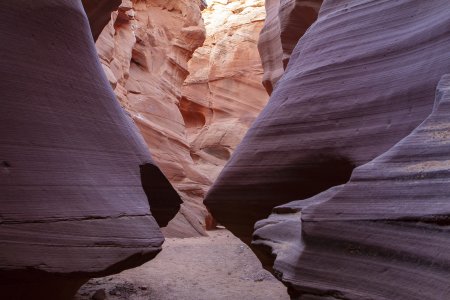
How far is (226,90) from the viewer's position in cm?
2573

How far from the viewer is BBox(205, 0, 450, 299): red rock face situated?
306 centimetres

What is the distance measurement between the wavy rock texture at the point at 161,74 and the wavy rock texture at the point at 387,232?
1065 cm

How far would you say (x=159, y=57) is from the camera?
63.0 ft

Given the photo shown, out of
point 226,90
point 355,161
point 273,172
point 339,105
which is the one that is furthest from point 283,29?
point 226,90

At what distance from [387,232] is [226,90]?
22.9 meters

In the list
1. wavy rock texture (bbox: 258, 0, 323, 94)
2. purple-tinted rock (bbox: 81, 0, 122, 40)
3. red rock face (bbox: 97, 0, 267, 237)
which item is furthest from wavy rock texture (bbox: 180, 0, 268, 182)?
purple-tinted rock (bbox: 81, 0, 122, 40)

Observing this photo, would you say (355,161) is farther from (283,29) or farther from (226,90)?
(226,90)

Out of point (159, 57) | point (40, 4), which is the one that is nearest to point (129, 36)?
point (159, 57)

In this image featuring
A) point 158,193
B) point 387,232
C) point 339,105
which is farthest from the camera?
point 158,193

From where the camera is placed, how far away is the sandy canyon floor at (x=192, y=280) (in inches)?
262

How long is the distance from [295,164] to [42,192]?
285cm

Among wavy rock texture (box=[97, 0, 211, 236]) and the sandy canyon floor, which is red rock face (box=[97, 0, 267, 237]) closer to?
wavy rock texture (box=[97, 0, 211, 236])

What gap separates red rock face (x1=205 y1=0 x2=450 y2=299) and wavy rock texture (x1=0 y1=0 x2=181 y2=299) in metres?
1.37

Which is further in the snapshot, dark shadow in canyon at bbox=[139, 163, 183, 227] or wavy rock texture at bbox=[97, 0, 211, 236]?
wavy rock texture at bbox=[97, 0, 211, 236]
